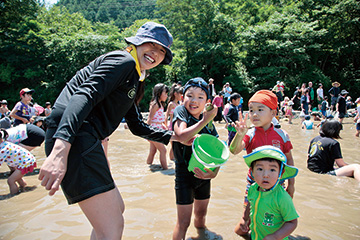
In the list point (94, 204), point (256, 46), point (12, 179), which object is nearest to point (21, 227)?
point (12, 179)

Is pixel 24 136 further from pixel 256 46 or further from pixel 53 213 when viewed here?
pixel 256 46

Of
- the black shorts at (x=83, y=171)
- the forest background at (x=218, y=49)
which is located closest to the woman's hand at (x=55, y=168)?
the black shorts at (x=83, y=171)

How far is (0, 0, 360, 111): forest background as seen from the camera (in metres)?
26.1

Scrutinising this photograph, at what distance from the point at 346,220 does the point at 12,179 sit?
17.4ft

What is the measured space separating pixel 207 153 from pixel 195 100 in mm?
642

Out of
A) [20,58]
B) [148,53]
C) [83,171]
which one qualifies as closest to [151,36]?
[148,53]

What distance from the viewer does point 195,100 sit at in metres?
2.77

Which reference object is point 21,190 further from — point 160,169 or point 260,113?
point 260,113

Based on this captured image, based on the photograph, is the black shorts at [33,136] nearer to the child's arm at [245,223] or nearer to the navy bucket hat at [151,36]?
the navy bucket hat at [151,36]

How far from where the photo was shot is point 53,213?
353cm

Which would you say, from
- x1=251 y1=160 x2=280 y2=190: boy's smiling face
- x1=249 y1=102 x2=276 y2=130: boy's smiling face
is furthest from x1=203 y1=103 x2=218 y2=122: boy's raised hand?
x1=249 y1=102 x2=276 y2=130: boy's smiling face

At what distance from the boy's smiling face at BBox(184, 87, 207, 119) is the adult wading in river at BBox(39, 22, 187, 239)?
0.95 m

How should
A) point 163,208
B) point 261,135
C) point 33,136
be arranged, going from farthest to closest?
point 33,136
point 163,208
point 261,135

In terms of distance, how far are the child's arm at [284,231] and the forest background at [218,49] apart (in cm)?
2400
